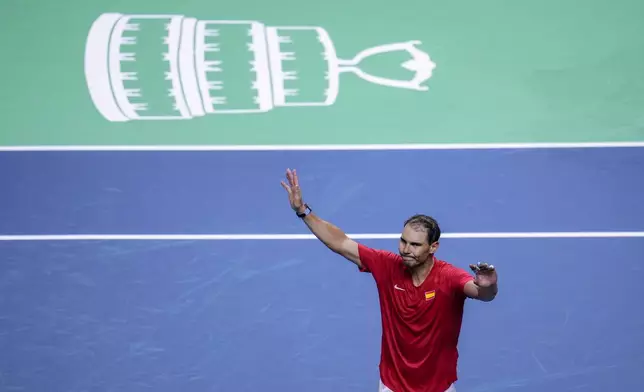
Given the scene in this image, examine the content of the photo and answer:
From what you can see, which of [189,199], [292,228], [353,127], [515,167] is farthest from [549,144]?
[189,199]

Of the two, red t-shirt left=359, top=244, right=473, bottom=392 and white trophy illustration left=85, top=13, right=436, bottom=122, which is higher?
white trophy illustration left=85, top=13, right=436, bottom=122

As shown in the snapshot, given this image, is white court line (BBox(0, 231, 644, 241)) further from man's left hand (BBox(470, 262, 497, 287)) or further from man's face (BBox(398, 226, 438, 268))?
man's left hand (BBox(470, 262, 497, 287))

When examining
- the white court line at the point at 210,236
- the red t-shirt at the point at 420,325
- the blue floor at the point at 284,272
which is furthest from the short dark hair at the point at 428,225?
the white court line at the point at 210,236

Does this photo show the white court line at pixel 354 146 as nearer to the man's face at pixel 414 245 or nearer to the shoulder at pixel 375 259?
the shoulder at pixel 375 259

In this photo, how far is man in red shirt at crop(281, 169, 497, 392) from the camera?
207 inches

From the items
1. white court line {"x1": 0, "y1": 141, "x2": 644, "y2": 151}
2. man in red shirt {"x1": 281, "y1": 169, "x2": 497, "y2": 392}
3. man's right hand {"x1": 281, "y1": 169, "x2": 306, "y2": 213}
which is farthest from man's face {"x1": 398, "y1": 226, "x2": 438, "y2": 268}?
white court line {"x1": 0, "y1": 141, "x2": 644, "y2": 151}

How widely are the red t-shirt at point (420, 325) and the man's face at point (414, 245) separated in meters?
0.19

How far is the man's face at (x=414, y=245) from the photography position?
5.20 m

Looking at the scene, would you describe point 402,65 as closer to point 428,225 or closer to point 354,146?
point 354,146

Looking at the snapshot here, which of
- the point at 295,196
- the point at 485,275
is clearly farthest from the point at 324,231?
the point at 485,275

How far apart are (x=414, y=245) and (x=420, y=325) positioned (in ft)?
1.55

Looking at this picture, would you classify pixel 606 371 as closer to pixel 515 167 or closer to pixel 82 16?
pixel 515 167

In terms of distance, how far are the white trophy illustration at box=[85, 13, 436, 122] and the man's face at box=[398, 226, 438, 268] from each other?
11.1 feet

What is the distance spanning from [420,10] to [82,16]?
2959mm
